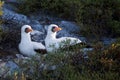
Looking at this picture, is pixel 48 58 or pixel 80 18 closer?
pixel 48 58

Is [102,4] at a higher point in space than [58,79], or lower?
higher

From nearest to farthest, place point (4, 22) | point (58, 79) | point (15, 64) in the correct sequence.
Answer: point (58, 79)
point (15, 64)
point (4, 22)

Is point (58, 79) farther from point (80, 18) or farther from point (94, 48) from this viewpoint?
point (80, 18)

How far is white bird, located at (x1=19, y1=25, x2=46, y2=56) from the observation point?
1022 cm

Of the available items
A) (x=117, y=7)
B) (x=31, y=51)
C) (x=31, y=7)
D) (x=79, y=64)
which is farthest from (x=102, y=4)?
(x=79, y=64)

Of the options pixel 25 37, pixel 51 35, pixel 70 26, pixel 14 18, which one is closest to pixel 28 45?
pixel 25 37

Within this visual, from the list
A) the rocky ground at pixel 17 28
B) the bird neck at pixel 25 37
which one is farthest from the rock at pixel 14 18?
the bird neck at pixel 25 37

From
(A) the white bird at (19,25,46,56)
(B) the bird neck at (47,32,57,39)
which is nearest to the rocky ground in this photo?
(A) the white bird at (19,25,46,56)

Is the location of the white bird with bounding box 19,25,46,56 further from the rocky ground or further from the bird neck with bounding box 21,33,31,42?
the rocky ground

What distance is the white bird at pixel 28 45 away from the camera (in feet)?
33.5

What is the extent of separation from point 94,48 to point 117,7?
3.23 metres

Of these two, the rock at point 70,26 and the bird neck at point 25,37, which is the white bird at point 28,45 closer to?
the bird neck at point 25,37

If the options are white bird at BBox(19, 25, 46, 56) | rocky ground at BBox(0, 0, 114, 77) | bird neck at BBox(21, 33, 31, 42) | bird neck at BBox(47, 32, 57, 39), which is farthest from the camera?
bird neck at BBox(47, 32, 57, 39)

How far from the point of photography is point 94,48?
29.6ft
